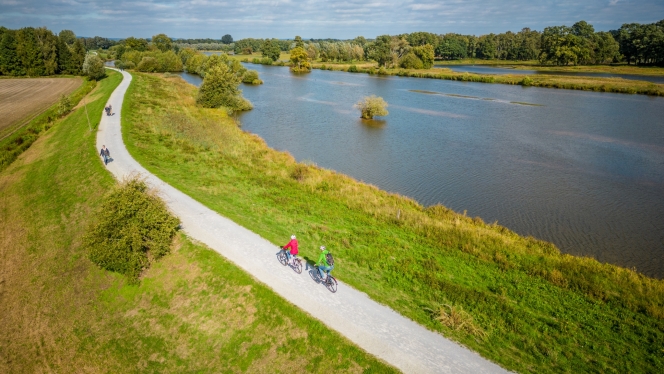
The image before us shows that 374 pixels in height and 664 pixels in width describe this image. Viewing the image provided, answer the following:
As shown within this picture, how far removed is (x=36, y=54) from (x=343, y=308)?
4097 inches

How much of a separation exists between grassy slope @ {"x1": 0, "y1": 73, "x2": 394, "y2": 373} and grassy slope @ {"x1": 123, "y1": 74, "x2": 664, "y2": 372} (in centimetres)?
317

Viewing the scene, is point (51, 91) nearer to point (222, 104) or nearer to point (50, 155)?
point (222, 104)

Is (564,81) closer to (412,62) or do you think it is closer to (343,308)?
(412,62)

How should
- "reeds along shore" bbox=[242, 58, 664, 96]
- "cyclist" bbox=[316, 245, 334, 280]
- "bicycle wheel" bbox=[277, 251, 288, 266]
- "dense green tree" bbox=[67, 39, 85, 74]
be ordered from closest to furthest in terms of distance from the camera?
"cyclist" bbox=[316, 245, 334, 280] < "bicycle wheel" bbox=[277, 251, 288, 266] < "reeds along shore" bbox=[242, 58, 664, 96] < "dense green tree" bbox=[67, 39, 85, 74]

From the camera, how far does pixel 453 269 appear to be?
15945mm

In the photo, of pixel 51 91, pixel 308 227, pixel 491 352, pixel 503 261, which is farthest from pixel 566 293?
pixel 51 91

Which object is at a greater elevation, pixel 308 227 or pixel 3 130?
pixel 3 130

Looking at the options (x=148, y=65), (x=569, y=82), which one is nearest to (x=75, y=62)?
(x=148, y=65)

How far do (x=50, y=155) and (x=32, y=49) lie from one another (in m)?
74.5

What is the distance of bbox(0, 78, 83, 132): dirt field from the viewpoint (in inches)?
1938

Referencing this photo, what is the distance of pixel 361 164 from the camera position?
111 ft

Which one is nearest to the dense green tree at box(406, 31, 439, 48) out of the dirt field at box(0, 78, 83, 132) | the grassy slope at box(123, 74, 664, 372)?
the dirt field at box(0, 78, 83, 132)

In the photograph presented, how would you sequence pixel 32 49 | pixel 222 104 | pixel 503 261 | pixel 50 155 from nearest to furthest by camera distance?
pixel 503 261, pixel 50 155, pixel 222 104, pixel 32 49

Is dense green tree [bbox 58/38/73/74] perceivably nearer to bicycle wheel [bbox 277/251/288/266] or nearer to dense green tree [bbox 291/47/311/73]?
dense green tree [bbox 291/47/311/73]
